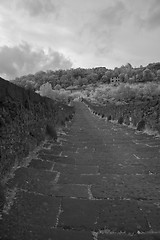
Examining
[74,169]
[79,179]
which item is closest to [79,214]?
[79,179]

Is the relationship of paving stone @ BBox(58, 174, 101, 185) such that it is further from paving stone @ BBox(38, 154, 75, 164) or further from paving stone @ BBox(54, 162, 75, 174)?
paving stone @ BBox(38, 154, 75, 164)

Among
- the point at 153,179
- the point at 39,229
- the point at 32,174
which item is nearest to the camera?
the point at 39,229

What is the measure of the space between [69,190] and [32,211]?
2.79 ft

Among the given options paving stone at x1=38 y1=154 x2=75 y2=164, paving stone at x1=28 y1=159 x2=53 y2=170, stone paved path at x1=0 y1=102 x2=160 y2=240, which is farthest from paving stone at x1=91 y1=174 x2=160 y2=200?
paving stone at x1=38 y1=154 x2=75 y2=164

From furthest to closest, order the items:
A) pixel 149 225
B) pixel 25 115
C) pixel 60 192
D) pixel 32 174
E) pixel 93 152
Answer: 1. pixel 93 152
2. pixel 25 115
3. pixel 32 174
4. pixel 60 192
5. pixel 149 225

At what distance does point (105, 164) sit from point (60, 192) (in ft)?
6.11

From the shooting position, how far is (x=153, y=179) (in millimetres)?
3926

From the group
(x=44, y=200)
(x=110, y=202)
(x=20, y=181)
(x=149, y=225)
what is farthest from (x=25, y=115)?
(x=149, y=225)

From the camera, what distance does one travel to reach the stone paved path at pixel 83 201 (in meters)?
2.27

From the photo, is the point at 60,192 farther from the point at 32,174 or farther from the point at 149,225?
the point at 149,225

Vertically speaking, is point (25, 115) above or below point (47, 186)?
above

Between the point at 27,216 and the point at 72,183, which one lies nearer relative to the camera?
the point at 27,216

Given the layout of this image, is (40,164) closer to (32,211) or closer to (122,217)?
(32,211)

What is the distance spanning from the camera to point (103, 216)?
2.59m
